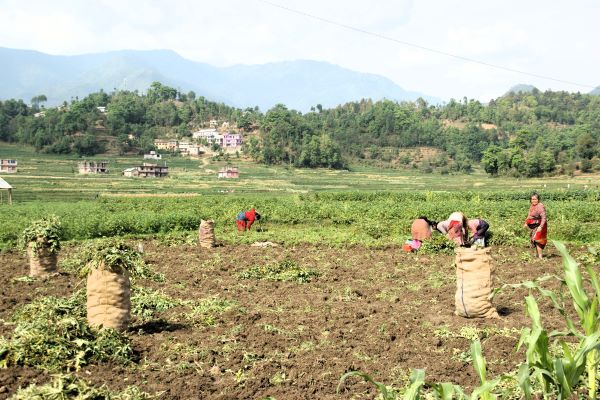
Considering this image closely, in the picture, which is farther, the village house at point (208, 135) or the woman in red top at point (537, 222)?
the village house at point (208, 135)

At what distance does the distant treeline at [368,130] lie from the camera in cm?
9625

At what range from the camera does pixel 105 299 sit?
28.0 feet

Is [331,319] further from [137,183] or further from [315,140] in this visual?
[315,140]

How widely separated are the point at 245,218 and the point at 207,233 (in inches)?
181

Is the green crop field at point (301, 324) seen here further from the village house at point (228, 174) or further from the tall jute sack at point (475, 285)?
the village house at point (228, 174)

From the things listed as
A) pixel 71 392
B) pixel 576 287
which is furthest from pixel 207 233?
pixel 576 287

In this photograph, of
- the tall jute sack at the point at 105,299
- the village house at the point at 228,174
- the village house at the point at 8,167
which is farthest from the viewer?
the village house at the point at 228,174

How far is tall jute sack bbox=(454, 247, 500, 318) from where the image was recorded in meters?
9.42

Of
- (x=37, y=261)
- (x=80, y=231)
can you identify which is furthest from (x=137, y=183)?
(x=37, y=261)

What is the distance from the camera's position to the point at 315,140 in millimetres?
106312

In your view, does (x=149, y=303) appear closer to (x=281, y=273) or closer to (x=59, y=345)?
(x=59, y=345)

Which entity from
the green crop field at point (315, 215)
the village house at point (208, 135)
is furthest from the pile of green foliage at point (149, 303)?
the village house at point (208, 135)

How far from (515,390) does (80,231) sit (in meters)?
18.0

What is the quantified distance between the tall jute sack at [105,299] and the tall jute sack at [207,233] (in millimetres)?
8925
